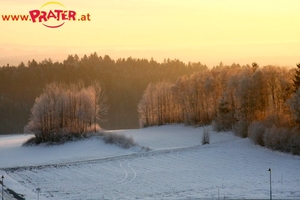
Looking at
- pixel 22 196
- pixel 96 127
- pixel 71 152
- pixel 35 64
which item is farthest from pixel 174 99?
pixel 35 64

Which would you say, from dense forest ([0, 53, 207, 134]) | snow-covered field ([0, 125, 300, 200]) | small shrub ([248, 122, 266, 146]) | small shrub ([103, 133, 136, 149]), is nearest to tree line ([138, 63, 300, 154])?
small shrub ([248, 122, 266, 146])

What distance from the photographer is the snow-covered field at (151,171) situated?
44219mm

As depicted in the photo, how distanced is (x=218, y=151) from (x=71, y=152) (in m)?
19.3

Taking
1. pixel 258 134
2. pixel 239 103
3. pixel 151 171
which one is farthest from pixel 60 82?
pixel 151 171

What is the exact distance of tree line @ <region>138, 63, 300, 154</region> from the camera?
219 feet

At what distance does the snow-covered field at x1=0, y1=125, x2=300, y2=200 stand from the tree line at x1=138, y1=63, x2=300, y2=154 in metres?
2.46

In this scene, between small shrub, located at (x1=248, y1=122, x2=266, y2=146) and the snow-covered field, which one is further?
small shrub, located at (x1=248, y1=122, x2=266, y2=146)

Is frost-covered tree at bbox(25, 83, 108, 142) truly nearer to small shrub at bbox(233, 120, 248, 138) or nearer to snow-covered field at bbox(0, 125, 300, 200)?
snow-covered field at bbox(0, 125, 300, 200)

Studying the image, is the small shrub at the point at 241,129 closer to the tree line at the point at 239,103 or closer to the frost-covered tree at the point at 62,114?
the tree line at the point at 239,103

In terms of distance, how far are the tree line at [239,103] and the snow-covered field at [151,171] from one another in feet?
8.06

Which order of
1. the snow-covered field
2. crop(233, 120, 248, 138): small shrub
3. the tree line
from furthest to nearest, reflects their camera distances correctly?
crop(233, 120, 248, 138): small shrub, the tree line, the snow-covered field

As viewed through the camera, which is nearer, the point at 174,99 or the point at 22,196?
the point at 22,196

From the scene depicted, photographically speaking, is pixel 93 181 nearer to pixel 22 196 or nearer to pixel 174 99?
pixel 22 196

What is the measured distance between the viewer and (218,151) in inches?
2603
